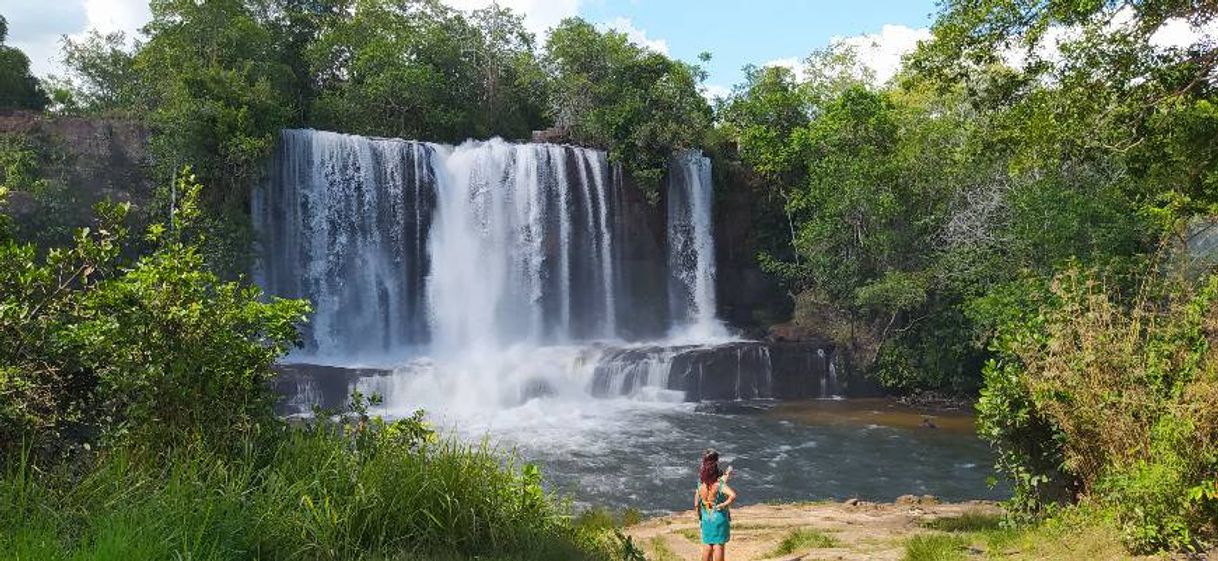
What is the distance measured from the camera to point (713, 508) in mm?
6574

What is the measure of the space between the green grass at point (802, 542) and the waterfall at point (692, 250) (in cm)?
1716

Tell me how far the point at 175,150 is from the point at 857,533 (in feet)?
55.3

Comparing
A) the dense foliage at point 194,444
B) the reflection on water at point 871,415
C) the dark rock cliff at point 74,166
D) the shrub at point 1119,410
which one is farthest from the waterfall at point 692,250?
the dense foliage at point 194,444

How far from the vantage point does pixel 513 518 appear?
5.11 metres

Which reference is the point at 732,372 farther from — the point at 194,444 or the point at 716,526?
the point at 194,444

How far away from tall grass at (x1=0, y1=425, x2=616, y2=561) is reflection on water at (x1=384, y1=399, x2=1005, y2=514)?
21.6 feet

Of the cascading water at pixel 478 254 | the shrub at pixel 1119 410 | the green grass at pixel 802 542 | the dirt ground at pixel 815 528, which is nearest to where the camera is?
the shrub at pixel 1119 410

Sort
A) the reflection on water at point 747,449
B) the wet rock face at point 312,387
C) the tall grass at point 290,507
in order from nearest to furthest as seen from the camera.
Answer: the tall grass at point 290,507, the reflection on water at point 747,449, the wet rock face at point 312,387

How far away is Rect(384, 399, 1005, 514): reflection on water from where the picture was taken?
12594 millimetres

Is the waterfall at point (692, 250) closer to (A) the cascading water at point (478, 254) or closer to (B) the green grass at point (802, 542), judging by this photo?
(A) the cascading water at point (478, 254)

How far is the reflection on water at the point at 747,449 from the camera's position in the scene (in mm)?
12594

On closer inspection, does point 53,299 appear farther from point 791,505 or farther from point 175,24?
point 175,24

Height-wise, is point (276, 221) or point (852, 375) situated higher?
point (276, 221)

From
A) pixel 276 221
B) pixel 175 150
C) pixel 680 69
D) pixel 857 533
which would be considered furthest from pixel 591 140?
pixel 857 533
